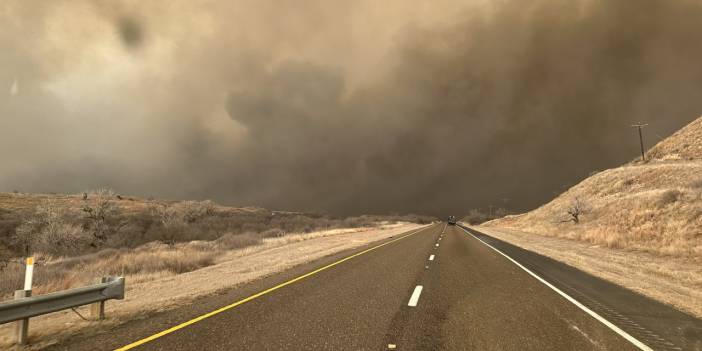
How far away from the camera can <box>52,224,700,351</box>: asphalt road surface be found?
5.04m

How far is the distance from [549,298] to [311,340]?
6.06 metres

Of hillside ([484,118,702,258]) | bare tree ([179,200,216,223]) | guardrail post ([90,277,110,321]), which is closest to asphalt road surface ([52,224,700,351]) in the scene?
guardrail post ([90,277,110,321])

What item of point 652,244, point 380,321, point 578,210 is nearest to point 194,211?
point 578,210

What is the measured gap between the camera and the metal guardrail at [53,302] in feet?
16.9

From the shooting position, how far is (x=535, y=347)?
492cm

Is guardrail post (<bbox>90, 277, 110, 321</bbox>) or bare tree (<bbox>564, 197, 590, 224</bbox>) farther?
bare tree (<bbox>564, 197, 590, 224</bbox>)

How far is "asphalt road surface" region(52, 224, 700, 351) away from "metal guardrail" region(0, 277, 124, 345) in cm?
78

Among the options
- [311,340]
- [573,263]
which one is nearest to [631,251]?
[573,263]

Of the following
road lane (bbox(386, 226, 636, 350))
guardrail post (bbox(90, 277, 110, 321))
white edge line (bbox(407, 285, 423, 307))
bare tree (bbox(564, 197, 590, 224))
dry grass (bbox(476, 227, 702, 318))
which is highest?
bare tree (bbox(564, 197, 590, 224))

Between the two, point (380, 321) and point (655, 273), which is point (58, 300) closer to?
point (380, 321)

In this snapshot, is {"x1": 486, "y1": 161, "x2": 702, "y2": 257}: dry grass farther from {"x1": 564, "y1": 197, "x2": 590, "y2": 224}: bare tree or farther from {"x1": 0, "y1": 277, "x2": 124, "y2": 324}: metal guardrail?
{"x1": 0, "y1": 277, "x2": 124, "y2": 324}: metal guardrail

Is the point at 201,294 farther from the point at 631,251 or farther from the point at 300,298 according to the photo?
the point at 631,251

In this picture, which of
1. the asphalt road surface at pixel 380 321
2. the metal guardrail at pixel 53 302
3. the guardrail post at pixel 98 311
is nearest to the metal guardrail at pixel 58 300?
the metal guardrail at pixel 53 302

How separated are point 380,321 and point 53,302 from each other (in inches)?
213
